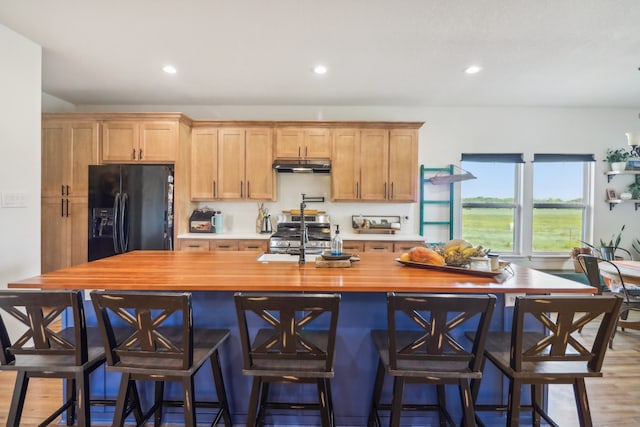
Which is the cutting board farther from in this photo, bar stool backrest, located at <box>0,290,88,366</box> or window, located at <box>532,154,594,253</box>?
window, located at <box>532,154,594,253</box>

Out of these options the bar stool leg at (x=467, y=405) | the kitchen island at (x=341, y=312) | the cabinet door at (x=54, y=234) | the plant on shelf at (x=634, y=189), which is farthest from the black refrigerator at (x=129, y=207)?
the plant on shelf at (x=634, y=189)

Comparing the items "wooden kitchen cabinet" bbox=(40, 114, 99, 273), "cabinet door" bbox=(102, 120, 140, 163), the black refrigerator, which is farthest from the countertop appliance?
"wooden kitchen cabinet" bbox=(40, 114, 99, 273)

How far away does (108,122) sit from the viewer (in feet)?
12.8

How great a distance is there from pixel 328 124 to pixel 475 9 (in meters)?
2.15

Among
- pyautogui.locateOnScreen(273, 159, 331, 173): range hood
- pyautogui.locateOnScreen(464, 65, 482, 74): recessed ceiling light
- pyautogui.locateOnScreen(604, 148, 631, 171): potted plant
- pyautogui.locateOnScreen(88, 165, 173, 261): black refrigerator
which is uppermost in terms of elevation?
pyautogui.locateOnScreen(464, 65, 482, 74): recessed ceiling light

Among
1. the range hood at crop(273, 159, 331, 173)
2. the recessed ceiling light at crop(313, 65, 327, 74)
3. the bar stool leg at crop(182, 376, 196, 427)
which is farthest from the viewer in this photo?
the range hood at crop(273, 159, 331, 173)

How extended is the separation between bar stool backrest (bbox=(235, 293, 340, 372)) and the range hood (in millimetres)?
2824

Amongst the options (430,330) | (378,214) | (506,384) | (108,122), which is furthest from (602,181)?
(108,122)

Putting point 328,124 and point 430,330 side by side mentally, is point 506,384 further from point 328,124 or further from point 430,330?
point 328,124

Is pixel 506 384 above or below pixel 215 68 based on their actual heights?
below

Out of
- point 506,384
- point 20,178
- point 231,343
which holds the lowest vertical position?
point 506,384

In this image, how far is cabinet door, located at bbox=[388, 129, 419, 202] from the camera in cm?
414

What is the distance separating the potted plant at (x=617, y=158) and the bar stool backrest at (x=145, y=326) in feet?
18.6

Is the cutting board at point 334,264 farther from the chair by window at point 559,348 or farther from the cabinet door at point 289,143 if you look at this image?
the cabinet door at point 289,143
